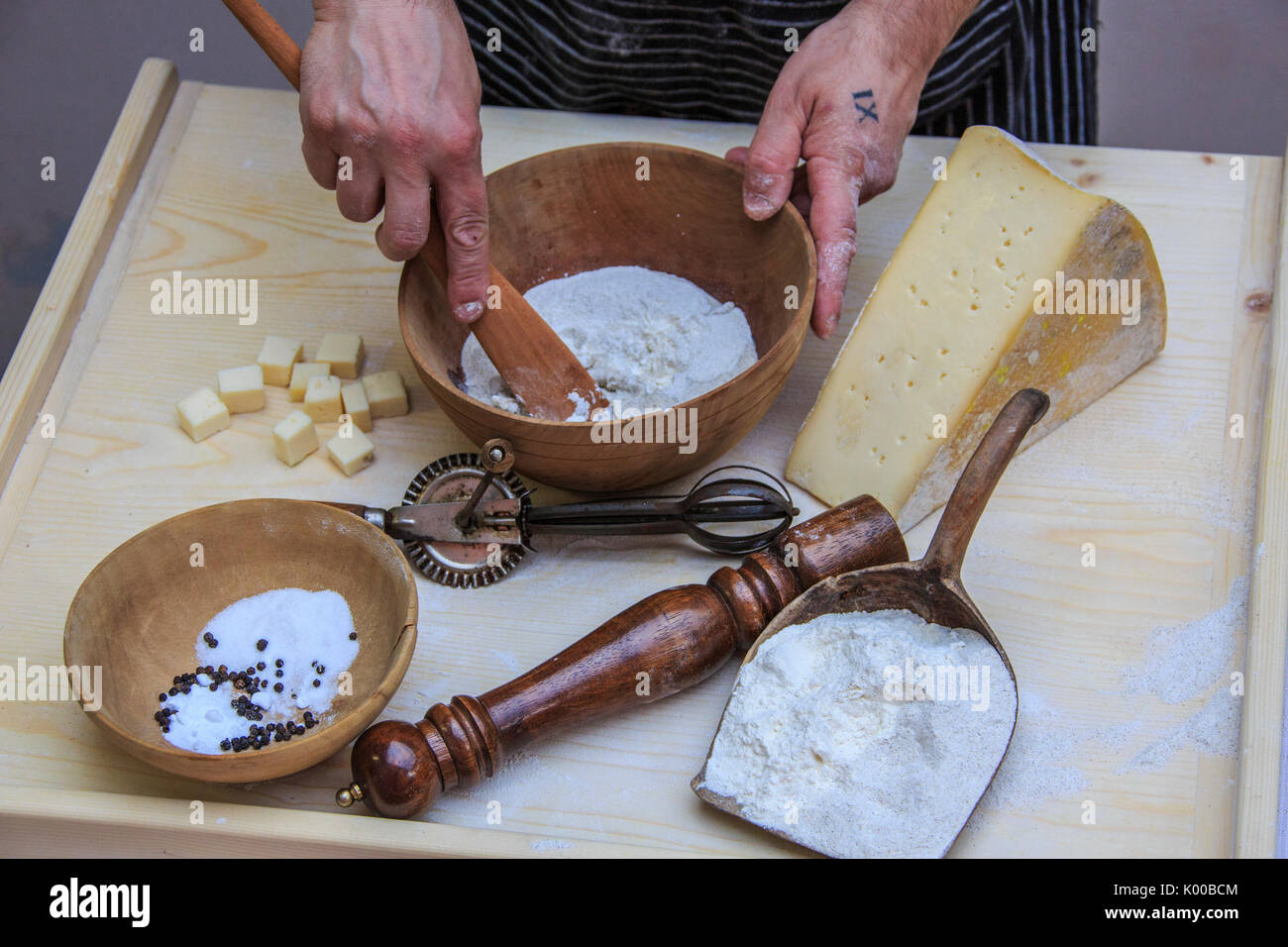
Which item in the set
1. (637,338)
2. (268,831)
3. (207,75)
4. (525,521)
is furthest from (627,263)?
(207,75)

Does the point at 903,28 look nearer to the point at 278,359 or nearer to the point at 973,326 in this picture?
the point at 973,326

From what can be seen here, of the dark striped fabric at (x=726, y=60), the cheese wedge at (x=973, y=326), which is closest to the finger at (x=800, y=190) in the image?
the cheese wedge at (x=973, y=326)

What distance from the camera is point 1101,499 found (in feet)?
3.80

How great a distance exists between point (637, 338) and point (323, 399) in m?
0.33

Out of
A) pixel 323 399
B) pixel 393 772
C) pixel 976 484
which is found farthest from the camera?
pixel 323 399

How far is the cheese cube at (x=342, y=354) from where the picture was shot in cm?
126

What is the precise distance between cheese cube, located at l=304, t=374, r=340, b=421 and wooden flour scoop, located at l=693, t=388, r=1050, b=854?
52cm

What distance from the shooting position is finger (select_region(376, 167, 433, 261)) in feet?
3.49

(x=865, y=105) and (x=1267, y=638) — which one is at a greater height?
(x=865, y=105)

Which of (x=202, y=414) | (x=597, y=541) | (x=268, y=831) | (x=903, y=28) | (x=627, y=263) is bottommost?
(x=268, y=831)

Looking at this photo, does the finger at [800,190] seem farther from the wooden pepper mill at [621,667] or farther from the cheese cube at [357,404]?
the cheese cube at [357,404]

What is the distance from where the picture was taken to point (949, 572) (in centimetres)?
101

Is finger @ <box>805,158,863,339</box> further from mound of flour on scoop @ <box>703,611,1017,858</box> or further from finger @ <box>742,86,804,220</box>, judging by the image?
mound of flour on scoop @ <box>703,611,1017,858</box>
